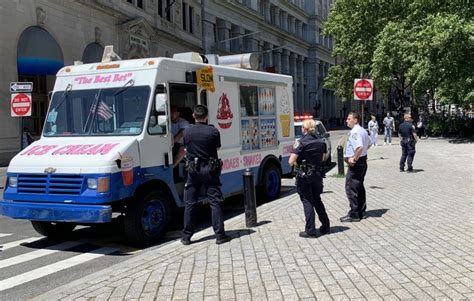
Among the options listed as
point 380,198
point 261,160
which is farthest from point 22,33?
point 380,198

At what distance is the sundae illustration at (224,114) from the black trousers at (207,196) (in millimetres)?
2348

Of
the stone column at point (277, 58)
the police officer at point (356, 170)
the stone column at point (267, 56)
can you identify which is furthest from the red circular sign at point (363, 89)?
the stone column at point (277, 58)

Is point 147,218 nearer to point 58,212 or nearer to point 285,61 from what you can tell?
point 58,212

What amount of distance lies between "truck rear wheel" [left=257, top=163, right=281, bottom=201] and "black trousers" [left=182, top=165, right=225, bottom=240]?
12.1ft

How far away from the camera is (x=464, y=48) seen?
2848cm

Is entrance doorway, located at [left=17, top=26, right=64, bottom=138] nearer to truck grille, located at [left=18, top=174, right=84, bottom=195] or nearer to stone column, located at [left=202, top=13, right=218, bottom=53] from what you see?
truck grille, located at [left=18, top=174, right=84, bottom=195]

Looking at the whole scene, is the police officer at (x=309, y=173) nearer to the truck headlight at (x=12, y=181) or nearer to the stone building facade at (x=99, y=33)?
the truck headlight at (x=12, y=181)

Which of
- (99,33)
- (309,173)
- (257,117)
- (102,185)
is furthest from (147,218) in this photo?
(99,33)

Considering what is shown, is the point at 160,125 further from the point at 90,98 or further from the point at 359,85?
the point at 359,85

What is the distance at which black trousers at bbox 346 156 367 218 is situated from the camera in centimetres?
788

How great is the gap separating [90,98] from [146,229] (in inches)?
86.5

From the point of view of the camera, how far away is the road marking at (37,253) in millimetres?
6695

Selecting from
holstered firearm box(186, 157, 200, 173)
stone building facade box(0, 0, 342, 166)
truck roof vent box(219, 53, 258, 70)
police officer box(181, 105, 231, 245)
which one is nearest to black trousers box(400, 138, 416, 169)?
stone building facade box(0, 0, 342, 166)

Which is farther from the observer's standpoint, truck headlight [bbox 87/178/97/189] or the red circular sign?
the red circular sign
